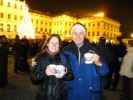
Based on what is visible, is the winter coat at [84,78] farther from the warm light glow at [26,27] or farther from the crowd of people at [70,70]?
the warm light glow at [26,27]

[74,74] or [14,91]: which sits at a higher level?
[74,74]

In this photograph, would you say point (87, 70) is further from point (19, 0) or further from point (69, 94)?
point (19, 0)

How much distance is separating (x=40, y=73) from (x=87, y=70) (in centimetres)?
56

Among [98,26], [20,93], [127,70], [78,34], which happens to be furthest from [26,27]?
[78,34]

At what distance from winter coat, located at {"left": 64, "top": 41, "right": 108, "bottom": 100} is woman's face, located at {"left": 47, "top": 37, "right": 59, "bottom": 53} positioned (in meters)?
0.16

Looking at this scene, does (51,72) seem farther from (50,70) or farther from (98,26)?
(98,26)

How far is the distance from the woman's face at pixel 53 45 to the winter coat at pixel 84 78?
0.16 metres

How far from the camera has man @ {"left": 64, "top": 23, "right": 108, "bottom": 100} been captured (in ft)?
14.1

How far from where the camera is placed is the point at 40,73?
4242 millimetres

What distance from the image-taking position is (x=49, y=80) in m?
4.23

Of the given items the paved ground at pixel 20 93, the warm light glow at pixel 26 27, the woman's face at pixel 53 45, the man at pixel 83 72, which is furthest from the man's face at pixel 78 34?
the warm light glow at pixel 26 27

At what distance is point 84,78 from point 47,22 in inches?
3880

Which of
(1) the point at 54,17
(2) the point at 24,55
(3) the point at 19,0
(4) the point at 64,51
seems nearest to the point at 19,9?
→ (3) the point at 19,0

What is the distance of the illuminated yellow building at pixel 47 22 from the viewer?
8462 centimetres
